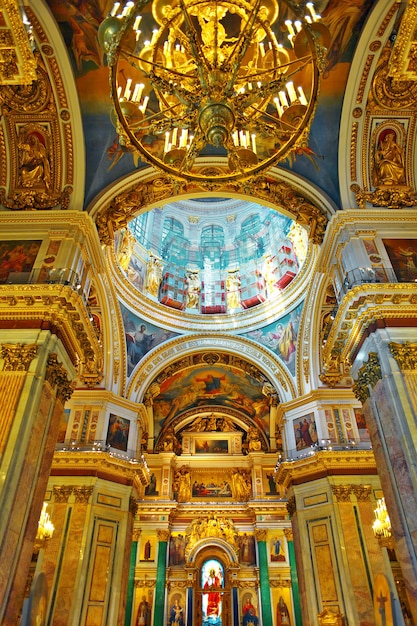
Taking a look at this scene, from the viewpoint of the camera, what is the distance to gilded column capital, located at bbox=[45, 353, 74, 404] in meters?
8.89

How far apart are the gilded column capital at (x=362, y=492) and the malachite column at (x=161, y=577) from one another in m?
9.30

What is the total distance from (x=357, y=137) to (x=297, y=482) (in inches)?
388

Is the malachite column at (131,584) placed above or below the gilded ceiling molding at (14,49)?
below

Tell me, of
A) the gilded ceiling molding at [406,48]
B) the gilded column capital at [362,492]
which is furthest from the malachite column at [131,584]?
the gilded ceiling molding at [406,48]

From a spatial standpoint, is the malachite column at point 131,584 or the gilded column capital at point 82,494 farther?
the malachite column at point 131,584

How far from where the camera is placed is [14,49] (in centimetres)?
677

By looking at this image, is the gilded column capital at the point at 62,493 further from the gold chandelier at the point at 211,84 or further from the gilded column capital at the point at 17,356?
the gold chandelier at the point at 211,84

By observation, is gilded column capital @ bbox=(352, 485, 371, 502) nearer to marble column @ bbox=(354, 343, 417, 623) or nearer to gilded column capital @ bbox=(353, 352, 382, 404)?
marble column @ bbox=(354, 343, 417, 623)

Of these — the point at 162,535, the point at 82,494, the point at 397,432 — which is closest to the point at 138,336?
the point at 82,494

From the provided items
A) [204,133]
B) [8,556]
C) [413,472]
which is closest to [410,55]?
[204,133]

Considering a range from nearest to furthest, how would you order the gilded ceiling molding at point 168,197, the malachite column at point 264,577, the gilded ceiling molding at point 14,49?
the gilded ceiling molding at point 14,49, the gilded ceiling molding at point 168,197, the malachite column at point 264,577

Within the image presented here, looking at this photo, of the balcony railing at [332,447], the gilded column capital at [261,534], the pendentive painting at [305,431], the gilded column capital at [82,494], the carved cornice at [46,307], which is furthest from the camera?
the gilded column capital at [261,534]

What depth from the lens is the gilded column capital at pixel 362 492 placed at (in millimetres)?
13062

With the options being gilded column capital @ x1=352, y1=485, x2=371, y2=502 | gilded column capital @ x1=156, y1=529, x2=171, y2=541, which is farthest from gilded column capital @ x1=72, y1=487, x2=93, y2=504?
gilded column capital @ x1=352, y1=485, x2=371, y2=502
